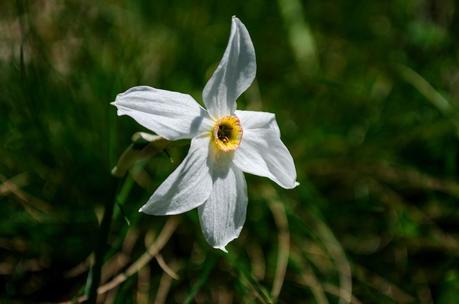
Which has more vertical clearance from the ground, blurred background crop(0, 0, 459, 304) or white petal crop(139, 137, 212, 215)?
white petal crop(139, 137, 212, 215)

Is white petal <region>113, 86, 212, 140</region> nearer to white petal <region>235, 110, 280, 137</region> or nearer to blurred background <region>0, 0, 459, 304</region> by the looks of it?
white petal <region>235, 110, 280, 137</region>

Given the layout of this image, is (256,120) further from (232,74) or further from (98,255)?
(98,255)

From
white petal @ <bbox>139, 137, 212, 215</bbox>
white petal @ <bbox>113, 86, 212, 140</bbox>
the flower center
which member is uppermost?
white petal @ <bbox>113, 86, 212, 140</bbox>

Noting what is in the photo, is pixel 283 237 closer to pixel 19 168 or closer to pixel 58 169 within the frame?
pixel 58 169

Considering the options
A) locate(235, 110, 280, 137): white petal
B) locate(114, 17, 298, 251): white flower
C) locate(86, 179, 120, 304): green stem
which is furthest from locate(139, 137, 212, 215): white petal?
locate(86, 179, 120, 304): green stem

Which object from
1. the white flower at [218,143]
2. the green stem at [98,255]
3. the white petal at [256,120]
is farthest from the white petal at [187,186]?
the green stem at [98,255]

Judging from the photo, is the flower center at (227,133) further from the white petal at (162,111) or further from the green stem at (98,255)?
the green stem at (98,255)

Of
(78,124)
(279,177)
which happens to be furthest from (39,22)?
(279,177)

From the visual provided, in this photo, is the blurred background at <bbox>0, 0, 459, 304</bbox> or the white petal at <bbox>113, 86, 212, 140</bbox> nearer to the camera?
the white petal at <bbox>113, 86, 212, 140</bbox>
